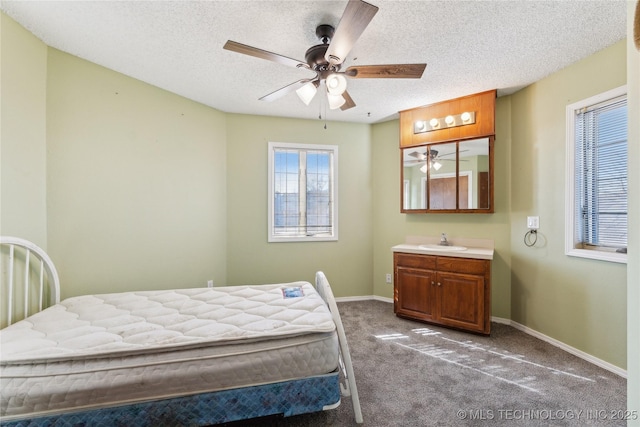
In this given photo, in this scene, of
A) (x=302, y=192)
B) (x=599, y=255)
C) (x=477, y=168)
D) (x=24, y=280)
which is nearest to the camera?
(x=24, y=280)

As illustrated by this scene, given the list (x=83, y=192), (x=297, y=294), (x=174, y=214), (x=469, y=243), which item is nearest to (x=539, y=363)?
(x=469, y=243)

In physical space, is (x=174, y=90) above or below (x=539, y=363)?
above

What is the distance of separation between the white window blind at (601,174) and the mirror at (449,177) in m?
0.73

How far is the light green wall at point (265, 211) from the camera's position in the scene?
3561 mm

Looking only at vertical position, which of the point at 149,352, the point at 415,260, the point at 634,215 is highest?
the point at 634,215

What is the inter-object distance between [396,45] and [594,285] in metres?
2.59

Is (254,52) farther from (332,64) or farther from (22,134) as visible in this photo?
(22,134)

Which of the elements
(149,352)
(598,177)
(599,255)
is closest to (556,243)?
(599,255)

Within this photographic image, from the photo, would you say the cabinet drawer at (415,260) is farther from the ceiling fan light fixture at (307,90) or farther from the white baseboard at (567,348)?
the ceiling fan light fixture at (307,90)

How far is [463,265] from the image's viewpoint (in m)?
A: 2.79

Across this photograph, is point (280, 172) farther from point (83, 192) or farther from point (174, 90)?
point (83, 192)

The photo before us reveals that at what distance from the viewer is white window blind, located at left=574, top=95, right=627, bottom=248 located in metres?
2.15

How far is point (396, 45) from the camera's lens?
2061mm

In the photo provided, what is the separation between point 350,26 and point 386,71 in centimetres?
51
